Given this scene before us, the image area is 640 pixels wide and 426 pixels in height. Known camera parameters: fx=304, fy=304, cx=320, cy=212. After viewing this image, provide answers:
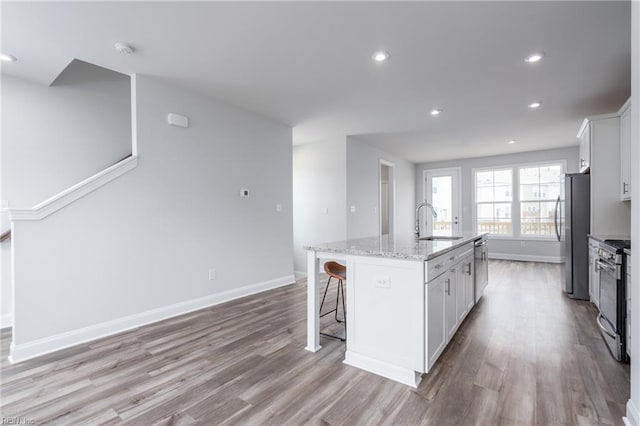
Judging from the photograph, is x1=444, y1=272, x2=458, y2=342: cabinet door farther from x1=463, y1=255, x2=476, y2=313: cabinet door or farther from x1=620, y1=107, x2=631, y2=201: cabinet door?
x1=620, y1=107, x2=631, y2=201: cabinet door

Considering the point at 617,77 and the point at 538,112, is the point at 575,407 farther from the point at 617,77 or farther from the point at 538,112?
the point at 538,112

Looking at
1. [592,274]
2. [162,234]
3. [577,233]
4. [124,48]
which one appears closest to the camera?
[124,48]

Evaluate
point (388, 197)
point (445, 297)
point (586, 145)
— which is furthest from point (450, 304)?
point (388, 197)

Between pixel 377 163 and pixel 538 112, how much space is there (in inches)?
117

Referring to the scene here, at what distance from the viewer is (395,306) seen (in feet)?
6.91

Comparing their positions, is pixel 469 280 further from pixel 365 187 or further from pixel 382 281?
pixel 365 187

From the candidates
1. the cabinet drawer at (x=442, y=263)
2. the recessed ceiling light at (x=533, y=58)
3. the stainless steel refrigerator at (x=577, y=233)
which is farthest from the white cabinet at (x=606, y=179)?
the cabinet drawer at (x=442, y=263)

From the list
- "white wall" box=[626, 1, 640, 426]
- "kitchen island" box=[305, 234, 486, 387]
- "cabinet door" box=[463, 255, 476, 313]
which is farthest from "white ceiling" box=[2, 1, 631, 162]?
"cabinet door" box=[463, 255, 476, 313]

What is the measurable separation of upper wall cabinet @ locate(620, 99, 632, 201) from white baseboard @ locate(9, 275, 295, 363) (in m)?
4.66

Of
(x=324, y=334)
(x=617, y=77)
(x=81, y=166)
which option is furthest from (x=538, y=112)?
(x=81, y=166)

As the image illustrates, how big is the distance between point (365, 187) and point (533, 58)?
362 cm

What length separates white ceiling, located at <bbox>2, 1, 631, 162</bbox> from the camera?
2.17m

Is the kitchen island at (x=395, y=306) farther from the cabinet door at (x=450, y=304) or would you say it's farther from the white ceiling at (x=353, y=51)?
the white ceiling at (x=353, y=51)

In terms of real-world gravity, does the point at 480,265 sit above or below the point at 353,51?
below
